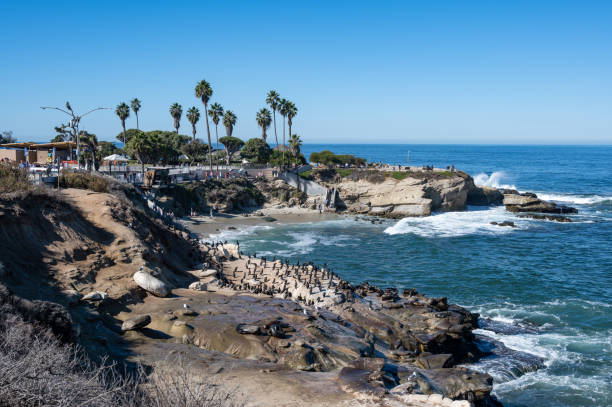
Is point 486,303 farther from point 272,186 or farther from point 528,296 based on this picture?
point 272,186

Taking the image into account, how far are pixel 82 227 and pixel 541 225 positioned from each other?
2136 inches

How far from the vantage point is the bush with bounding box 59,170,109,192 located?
31.4 meters

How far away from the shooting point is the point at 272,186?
2936 inches

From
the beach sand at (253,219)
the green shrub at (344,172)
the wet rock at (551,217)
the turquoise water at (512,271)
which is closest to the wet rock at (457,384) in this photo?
the turquoise water at (512,271)

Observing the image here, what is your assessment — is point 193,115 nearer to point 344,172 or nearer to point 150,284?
point 344,172

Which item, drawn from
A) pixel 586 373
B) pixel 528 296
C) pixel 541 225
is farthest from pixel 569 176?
pixel 586 373

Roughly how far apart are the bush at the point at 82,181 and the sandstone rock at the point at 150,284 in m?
12.2

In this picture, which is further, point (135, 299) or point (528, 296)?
point (528, 296)

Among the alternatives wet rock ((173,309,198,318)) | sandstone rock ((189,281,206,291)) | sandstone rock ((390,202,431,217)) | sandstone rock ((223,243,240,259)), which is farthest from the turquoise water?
sandstone rock ((189,281,206,291))

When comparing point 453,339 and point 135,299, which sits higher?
point 135,299

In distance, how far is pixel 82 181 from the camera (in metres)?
32.2

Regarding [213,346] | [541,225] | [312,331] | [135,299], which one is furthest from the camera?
[541,225]

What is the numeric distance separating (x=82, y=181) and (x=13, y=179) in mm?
7676

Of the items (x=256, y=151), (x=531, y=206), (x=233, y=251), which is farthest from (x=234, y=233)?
(x=256, y=151)
